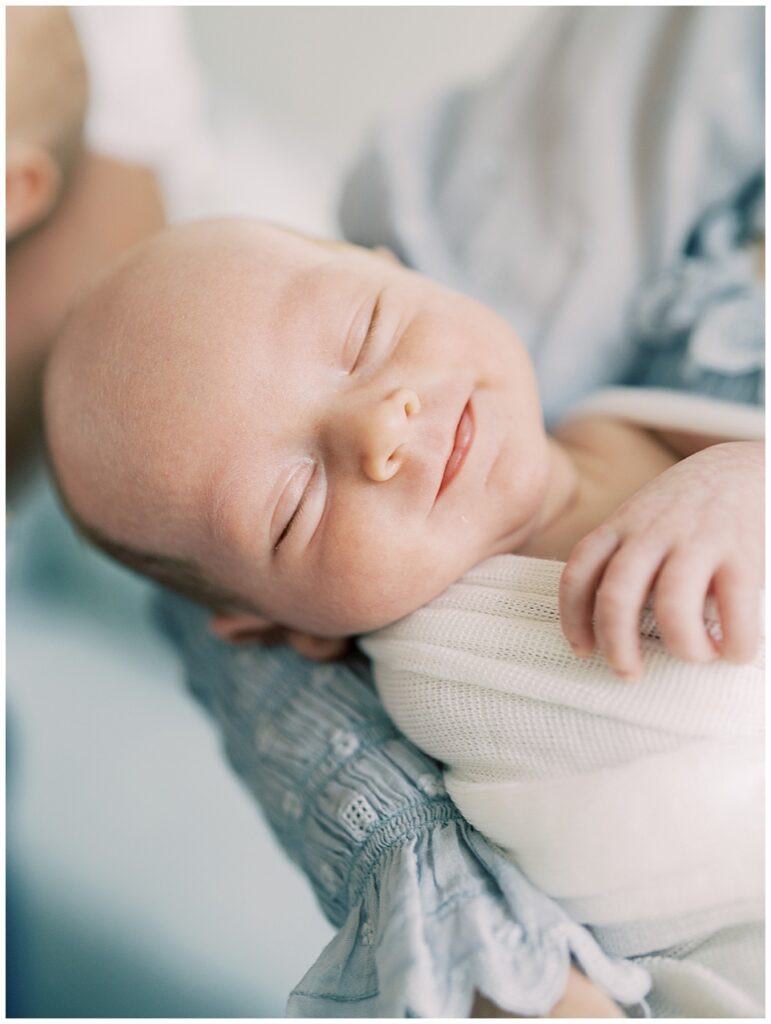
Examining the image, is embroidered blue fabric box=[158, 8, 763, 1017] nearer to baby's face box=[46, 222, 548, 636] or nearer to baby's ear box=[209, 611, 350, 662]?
baby's ear box=[209, 611, 350, 662]

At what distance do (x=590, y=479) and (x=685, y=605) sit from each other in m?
0.35

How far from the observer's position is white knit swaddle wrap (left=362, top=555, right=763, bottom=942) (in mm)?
619

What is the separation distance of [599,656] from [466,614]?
13 centimetres

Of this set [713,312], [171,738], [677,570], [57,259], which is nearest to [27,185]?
[57,259]

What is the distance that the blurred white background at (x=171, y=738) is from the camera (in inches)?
39.4

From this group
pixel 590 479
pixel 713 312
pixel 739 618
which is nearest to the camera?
pixel 739 618

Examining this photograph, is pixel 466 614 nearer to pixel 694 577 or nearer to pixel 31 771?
pixel 694 577

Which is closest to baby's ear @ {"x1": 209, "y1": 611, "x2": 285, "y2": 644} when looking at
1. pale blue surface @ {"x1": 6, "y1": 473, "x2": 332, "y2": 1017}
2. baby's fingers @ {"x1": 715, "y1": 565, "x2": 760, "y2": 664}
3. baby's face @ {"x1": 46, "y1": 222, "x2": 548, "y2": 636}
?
baby's face @ {"x1": 46, "y1": 222, "x2": 548, "y2": 636}

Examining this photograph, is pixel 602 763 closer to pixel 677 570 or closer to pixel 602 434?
pixel 677 570

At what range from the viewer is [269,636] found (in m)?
Result: 1.01

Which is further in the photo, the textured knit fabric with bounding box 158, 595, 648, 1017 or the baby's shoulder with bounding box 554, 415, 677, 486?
the baby's shoulder with bounding box 554, 415, 677, 486

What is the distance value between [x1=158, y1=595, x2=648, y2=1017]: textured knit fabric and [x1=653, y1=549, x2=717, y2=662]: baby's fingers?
0.75 ft

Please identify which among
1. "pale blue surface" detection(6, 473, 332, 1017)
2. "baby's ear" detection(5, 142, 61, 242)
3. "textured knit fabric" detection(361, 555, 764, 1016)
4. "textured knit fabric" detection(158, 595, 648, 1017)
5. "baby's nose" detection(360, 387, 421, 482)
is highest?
"baby's ear" detection(5, 142, 61, 242)

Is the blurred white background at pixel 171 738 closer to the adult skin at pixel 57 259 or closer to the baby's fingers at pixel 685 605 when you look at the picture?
the adult skin at pixel 57 259
